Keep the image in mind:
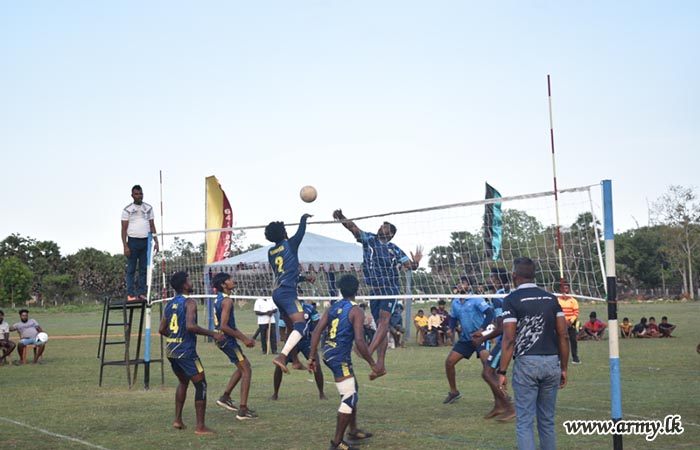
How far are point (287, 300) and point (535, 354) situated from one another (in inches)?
201

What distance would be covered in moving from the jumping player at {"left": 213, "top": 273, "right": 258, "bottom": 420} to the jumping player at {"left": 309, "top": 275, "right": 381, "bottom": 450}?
2.25 metres

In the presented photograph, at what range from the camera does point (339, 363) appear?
355 inches

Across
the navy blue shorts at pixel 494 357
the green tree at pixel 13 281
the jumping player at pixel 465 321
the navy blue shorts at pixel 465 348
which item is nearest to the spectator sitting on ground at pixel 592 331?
the jumping player at pixel 465 321

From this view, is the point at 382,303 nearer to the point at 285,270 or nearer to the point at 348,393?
the point at 285,270

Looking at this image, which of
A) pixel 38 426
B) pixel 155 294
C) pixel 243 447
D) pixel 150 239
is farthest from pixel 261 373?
pixel 243 447

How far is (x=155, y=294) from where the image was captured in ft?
55.2

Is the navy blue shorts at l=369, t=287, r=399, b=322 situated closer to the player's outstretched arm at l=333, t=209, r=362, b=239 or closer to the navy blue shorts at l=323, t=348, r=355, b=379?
the player's outstretched arm at l=333, t=209, r=362, b=239

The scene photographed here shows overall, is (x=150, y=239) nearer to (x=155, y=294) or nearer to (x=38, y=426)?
(x=155, y=294)

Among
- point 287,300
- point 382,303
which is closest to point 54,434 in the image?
point 287,300

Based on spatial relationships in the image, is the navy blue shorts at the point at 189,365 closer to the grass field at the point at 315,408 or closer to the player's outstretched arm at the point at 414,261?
the grass field at the point at 315,408

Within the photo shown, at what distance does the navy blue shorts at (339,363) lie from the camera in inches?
355

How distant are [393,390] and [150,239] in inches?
219

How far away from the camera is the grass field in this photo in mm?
9672

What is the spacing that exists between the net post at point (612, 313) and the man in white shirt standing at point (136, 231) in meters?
9.83
